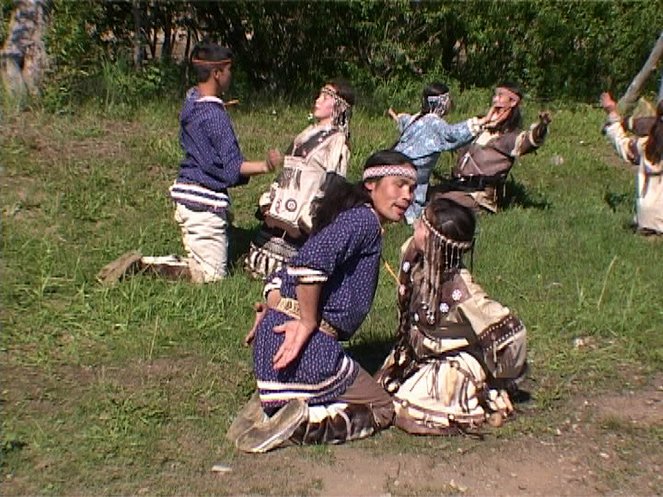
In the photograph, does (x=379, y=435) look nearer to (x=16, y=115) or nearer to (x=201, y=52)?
(x=201, y=52)

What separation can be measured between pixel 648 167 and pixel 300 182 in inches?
135

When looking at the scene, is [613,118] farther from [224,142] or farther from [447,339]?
[447,339]

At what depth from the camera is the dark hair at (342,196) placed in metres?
4.56

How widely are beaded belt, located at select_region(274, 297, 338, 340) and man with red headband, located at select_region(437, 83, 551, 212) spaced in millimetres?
4277

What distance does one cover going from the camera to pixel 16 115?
9328mm

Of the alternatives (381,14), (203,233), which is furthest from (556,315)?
(381,14)

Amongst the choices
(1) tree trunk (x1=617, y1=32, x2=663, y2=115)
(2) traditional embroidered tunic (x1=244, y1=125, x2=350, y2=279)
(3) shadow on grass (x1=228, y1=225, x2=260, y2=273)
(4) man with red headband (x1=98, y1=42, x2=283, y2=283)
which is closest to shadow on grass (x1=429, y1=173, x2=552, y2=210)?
(3) shadow on grass (x1=228, y1=225, x2=260, y2=273)

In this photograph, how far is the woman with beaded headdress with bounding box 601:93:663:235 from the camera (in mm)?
8430

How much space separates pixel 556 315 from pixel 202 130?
256 cm

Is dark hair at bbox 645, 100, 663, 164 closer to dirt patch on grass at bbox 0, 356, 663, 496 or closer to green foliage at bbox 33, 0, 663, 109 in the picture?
dirt patch on grass at bbox 0, 356, 663, 496

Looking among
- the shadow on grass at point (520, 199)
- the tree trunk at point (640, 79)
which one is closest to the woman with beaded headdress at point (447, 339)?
the shadow on grass at point (520, 199)

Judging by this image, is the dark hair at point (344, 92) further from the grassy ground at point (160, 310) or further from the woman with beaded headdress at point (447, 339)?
the woman with beaded headdress at point (447, 339)

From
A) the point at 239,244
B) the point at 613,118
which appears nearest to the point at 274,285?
the point at 239,244

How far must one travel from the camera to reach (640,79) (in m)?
11.6
